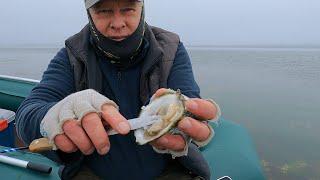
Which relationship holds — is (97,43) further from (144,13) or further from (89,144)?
(89,144)

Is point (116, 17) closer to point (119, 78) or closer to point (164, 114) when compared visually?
point (119, 78)

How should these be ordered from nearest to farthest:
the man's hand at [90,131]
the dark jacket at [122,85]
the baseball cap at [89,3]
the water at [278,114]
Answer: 1. the man's hand at [90,131]
2. the baseball cap at [89,3]
3. the dark jacket at [122,85]
4. the water at [278,114]

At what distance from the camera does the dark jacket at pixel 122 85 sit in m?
1.97

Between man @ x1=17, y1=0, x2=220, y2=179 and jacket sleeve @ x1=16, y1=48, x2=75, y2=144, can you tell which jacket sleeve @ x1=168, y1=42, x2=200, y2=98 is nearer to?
man @ x1=17, y1=0, x2=220, y2=179

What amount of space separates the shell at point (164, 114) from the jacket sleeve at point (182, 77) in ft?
1.63

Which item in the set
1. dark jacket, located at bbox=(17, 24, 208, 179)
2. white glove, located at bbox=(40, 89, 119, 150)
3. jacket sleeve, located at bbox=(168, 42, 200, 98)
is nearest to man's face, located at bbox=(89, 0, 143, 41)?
dark jacket, located at bbox=(17, 24, 208, 179)

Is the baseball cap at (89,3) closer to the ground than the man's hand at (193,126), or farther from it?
farther from it

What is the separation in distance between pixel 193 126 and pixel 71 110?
0.45 m

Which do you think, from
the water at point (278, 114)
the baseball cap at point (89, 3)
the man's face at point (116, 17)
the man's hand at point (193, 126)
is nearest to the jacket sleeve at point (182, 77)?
the man's face at point (116, 17)

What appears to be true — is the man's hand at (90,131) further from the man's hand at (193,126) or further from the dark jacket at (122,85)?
the dark jacket at (122,85)

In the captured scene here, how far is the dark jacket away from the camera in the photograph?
6.46 ft

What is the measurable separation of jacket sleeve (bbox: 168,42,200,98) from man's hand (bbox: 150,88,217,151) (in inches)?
17.8

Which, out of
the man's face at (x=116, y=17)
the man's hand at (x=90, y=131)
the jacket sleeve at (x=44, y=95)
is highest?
the man's face at (x=116, y=17)

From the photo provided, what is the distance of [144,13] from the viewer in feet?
6.72
